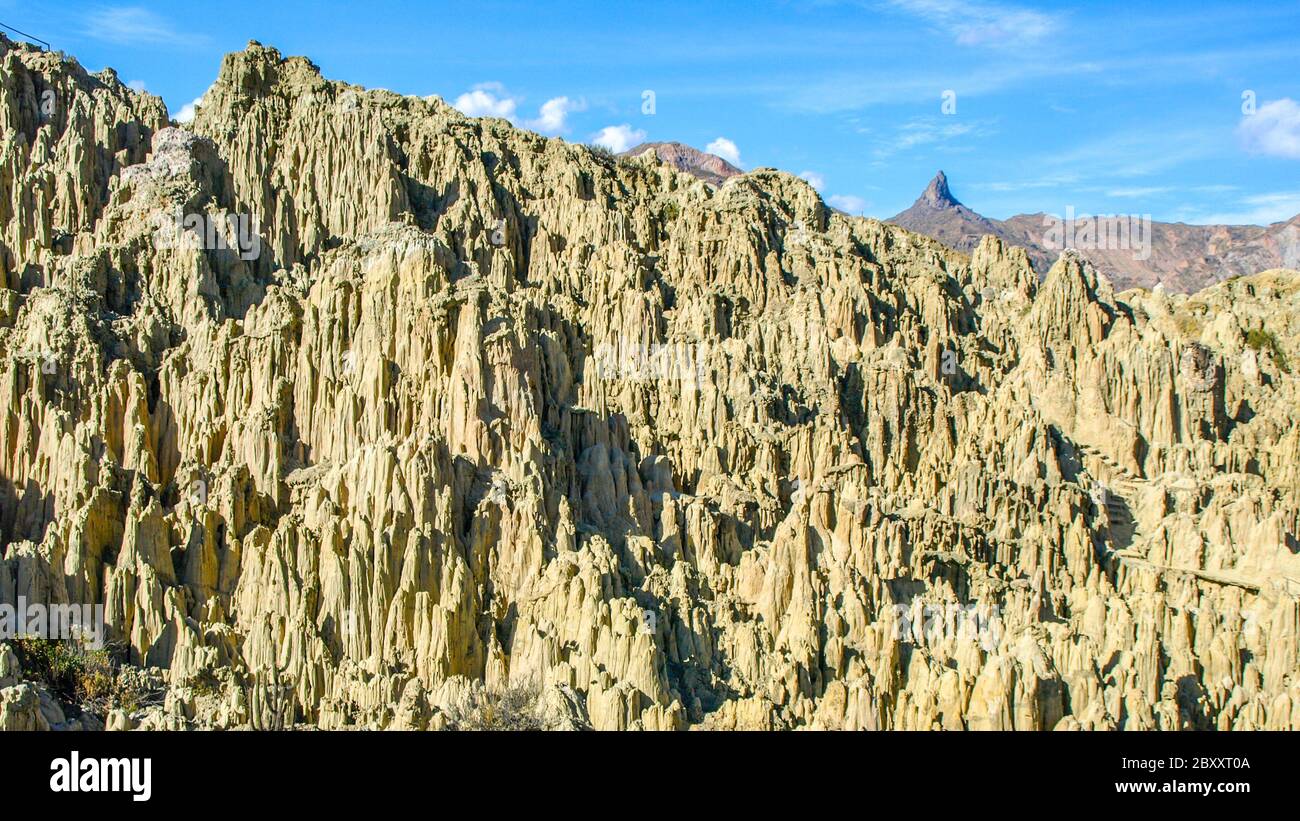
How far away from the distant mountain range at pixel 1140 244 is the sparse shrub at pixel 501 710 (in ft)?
408

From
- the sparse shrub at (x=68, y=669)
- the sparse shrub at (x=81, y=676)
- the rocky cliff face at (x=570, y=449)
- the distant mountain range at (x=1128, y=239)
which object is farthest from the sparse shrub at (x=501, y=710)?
the distant mountain range at (x=1128, y=239)

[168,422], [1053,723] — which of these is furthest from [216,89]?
[1053,723]

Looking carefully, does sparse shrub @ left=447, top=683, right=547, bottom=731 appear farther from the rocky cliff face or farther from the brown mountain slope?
the brown mountain slope

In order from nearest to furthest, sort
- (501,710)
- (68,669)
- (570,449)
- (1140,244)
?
(68,669) < (501,710) < (570,449) < (1140,244)

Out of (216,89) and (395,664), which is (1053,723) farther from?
(216,89)

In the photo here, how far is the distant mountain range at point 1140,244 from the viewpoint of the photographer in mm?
165375

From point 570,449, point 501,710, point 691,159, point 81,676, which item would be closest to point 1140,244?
point 691,159

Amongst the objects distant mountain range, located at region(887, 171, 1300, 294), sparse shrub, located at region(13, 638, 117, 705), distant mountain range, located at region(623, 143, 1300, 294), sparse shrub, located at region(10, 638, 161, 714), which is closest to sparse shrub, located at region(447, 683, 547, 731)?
sparse shrub, located at region(10, 638, 161, 714)

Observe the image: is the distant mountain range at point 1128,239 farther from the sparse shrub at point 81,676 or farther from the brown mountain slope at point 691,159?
the sparse shrub at point 81,676

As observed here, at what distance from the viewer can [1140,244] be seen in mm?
159625

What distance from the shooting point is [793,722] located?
50.5 m

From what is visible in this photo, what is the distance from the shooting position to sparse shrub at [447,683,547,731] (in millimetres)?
45156

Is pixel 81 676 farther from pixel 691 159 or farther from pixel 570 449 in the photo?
pixel 691 159

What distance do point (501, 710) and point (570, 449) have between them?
15489 millimetres
